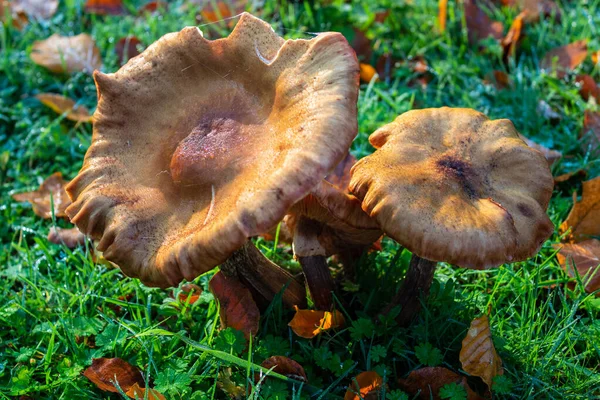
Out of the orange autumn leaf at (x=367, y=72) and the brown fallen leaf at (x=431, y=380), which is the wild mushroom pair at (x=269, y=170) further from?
the orange autumn leaf at (x=367, y=72)

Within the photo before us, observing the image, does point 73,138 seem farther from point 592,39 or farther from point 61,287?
point 592,39

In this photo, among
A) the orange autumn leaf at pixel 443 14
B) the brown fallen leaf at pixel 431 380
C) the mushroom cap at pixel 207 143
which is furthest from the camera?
the orange autumn leaf at pixel 443 14

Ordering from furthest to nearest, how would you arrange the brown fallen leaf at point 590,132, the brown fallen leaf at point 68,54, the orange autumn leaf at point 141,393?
the brown fallen leaf at point 68,54 < the brown fallen leaf at point 590,132 < the orange autumn leaf at point 141,393

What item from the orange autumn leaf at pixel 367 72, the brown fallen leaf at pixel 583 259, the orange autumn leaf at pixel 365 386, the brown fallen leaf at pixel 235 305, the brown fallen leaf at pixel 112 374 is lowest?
the brown fallen leaf at pixel 583 259

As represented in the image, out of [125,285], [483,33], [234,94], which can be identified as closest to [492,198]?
[234,94]

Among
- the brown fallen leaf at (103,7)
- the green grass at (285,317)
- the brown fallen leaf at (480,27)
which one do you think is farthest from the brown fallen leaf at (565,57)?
the brown fallen leaf at (103,7)

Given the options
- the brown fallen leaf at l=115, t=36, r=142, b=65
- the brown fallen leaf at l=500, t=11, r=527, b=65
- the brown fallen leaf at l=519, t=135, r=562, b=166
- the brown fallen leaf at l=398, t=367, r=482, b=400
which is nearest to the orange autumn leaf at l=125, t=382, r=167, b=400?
the brown fallen leaf at l=398, t=367, r=482, b=400

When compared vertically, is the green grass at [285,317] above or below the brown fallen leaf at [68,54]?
below
